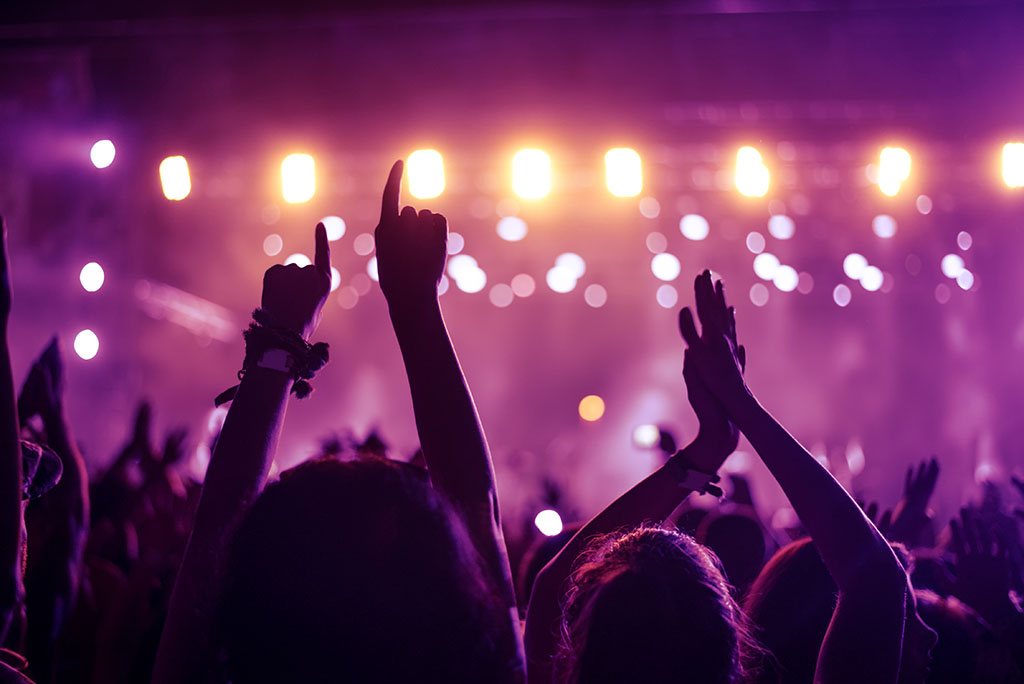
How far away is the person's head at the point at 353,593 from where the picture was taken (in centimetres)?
89

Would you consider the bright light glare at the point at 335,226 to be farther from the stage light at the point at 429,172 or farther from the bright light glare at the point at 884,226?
the bright light glare at the point at 884,226

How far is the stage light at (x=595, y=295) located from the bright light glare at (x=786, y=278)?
3.03 meters

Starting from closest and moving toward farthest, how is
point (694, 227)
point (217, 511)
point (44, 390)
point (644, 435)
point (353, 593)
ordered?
point (353, 593)
point (217, 511)
point (44, 390)
point (694, 227)
point (644, 435)

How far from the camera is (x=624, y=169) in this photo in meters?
7.32

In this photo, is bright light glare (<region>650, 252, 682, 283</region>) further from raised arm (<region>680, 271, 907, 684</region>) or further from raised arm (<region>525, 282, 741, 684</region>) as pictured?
raised arm (<region>680, 271, 907, 684</region>)

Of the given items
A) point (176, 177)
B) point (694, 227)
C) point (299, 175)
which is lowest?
point (694, 227)

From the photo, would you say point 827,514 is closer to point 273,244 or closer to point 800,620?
point 800,620

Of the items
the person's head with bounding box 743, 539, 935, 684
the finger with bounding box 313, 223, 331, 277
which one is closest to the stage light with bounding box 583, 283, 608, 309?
the person's head with bounding box 743, 539, 935, 684

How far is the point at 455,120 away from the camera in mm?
7008

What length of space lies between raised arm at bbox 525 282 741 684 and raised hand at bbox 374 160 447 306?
2.04ft

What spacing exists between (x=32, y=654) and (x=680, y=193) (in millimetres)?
9842

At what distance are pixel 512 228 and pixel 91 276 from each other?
20.9 feet

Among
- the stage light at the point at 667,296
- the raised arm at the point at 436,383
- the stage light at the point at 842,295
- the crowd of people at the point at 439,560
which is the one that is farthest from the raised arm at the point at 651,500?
the stage light at the point at 667,296

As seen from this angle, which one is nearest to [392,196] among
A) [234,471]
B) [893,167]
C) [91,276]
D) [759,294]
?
[234,471]
